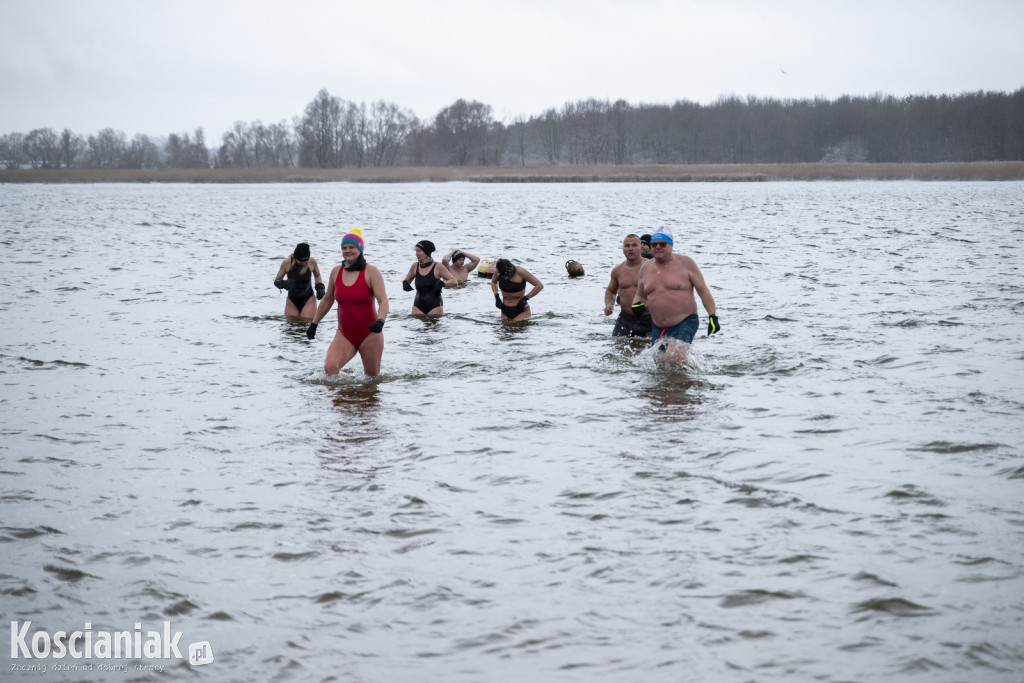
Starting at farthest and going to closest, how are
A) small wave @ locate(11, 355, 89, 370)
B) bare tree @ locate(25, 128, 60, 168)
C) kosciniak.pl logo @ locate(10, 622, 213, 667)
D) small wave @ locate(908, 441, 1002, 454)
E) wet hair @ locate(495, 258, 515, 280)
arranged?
bare tree @ locate(25, 128, 60, 168) → wet hair @ locate(495, 258, 515, 280) → small wave @ locate(11, 355, 89, 370) → small wave @ locate(908, 441, 1002, 454) → kosciniak.pl logo @ locate(10, 622, 213, 667)

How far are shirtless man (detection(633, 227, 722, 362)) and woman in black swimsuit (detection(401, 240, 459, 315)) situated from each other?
485 cm

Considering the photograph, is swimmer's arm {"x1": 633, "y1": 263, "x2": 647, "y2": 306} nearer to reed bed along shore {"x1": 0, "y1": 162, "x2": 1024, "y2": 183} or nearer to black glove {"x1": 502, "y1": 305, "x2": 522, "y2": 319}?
black glove {"x1": 502, "y1": 305, "x2": 522, "y2": 319}

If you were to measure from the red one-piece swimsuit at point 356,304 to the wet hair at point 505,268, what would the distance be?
3688mm

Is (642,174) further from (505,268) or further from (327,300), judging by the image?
(327,300)

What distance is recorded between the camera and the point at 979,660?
14.2 ft

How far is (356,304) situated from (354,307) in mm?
40

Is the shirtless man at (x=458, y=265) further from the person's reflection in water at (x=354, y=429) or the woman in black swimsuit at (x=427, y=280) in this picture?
the person's reflection in water at (x=354, y=429)

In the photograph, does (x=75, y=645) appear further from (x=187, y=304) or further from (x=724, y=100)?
(x=724, y=100)

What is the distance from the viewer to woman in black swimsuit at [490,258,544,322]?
14.0 meters

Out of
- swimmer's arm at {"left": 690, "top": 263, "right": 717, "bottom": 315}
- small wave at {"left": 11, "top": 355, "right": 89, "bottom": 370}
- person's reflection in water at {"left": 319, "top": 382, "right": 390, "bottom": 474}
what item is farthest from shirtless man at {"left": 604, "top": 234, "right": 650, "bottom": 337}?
small wave at {"left": 11, "top": 355, "right": 89, "bottom": 370}

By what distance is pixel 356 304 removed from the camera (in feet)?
33.2

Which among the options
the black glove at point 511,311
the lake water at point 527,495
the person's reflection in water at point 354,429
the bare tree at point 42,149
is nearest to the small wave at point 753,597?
the lake water at point 527,495

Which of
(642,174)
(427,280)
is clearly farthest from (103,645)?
(642,174)

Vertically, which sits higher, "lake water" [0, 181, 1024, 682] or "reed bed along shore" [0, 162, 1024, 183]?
"reed bed along shore" [0, 162, 1024, 183]
